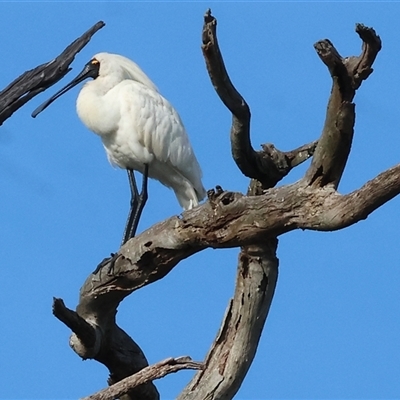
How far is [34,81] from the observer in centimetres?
596

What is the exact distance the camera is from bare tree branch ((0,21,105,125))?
233 inches

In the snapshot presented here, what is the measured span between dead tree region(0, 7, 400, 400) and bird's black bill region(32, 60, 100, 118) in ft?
10.7

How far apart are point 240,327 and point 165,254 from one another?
635mm

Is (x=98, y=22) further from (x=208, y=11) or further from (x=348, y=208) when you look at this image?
(x=348, y=208)

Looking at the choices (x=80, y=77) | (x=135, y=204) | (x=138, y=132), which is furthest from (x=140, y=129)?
(x=80, y=77)

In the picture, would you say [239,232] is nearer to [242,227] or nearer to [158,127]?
[242,227]

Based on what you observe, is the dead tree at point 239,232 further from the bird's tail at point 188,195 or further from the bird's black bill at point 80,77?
the bird's black bill at point 80,77

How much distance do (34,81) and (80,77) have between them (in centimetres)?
425

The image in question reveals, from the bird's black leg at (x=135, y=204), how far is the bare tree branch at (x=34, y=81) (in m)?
3.22

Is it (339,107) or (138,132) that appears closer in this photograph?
(339,107)

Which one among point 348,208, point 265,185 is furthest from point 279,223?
point 265,185

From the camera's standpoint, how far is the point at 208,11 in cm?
525

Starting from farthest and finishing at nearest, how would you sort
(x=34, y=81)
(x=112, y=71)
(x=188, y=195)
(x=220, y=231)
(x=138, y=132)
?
(x=112, y=71)
(x=188, y=195)
(x=138, y=132)
(x=34, y=81)
(x=220, y=231)

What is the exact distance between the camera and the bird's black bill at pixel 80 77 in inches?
397
